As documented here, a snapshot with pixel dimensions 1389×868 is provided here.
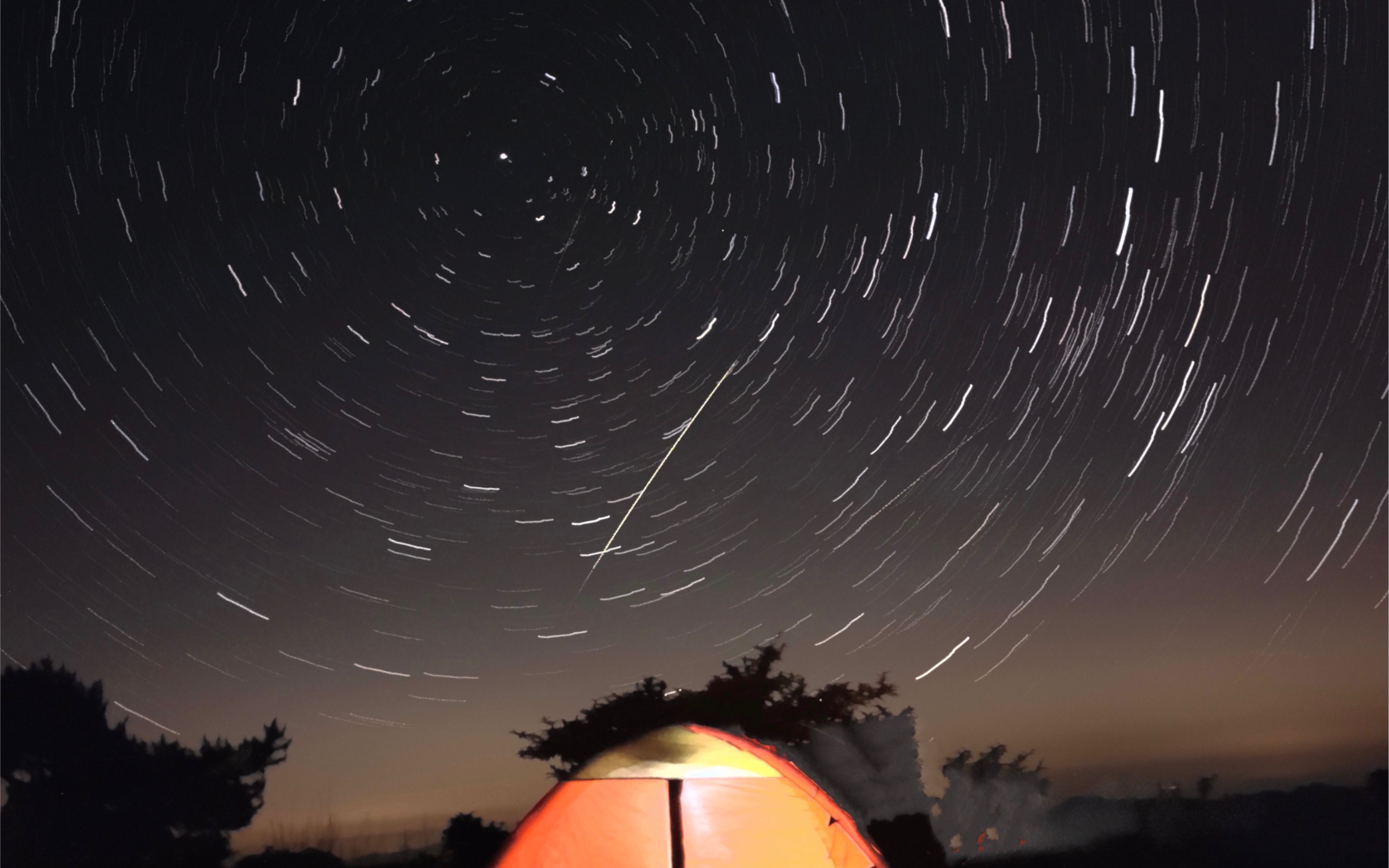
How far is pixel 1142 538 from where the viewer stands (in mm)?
6848

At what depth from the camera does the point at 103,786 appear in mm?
8023

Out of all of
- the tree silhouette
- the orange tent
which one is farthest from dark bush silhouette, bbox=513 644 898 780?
the orange tent

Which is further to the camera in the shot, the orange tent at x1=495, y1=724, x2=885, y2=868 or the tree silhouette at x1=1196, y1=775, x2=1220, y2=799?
the tree silhouette at x1=1196, y1=775, x2=1220, y2=799

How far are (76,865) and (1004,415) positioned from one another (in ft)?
28.4

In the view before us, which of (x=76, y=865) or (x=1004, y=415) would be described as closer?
(x=1004, y=415)

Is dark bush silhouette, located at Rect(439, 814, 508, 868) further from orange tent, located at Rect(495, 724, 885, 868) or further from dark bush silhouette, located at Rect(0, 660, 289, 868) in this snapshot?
orange tent, located at Rect(495, 724, 885, 868)

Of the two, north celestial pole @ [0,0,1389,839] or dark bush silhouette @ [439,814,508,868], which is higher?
north celestial pole @ [0,0,1389,839]

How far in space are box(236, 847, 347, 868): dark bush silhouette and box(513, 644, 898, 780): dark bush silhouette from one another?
2059 millimetres

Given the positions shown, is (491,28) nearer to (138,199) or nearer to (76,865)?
(138,199)

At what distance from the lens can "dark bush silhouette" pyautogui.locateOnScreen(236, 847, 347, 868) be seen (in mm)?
7945

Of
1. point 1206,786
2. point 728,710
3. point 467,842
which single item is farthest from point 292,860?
point 1206,786

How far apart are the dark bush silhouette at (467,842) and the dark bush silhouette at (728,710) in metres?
0.74

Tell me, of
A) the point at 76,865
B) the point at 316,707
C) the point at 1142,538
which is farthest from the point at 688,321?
the point at 76,865

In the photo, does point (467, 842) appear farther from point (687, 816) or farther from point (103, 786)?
point (687, 816)
